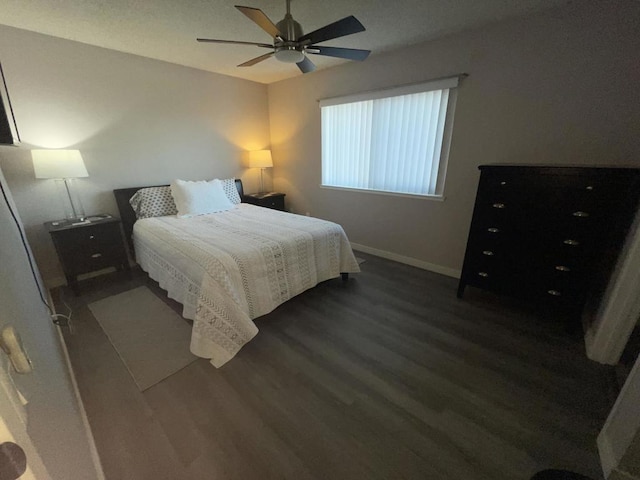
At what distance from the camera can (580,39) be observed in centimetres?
187

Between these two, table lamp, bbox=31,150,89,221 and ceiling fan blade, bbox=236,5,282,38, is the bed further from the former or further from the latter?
ceiling fan blade, bbox=236,5,282,38

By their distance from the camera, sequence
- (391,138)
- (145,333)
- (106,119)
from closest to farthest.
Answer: (145,333) < (106,119) < (391,138)

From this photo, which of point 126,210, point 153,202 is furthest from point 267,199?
point 126,210

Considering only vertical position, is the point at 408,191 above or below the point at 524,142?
below

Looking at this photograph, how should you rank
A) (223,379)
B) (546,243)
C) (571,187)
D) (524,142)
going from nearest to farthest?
(223,379) < (571,187) < (546,243) < (524,142)

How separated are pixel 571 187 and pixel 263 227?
2.40 metres

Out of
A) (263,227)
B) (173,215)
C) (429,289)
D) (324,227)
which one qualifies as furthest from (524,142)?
(173,215)

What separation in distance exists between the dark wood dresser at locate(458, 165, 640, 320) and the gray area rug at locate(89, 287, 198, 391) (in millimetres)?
2504

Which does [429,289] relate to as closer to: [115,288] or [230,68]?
[115,288]

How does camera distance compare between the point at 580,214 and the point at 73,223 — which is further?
the point at 73,223

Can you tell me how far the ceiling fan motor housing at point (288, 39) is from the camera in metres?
1.65

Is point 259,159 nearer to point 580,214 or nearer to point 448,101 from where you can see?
point 448,101

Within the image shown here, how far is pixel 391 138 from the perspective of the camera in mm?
3043

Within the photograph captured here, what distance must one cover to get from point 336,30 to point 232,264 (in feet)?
5.38
